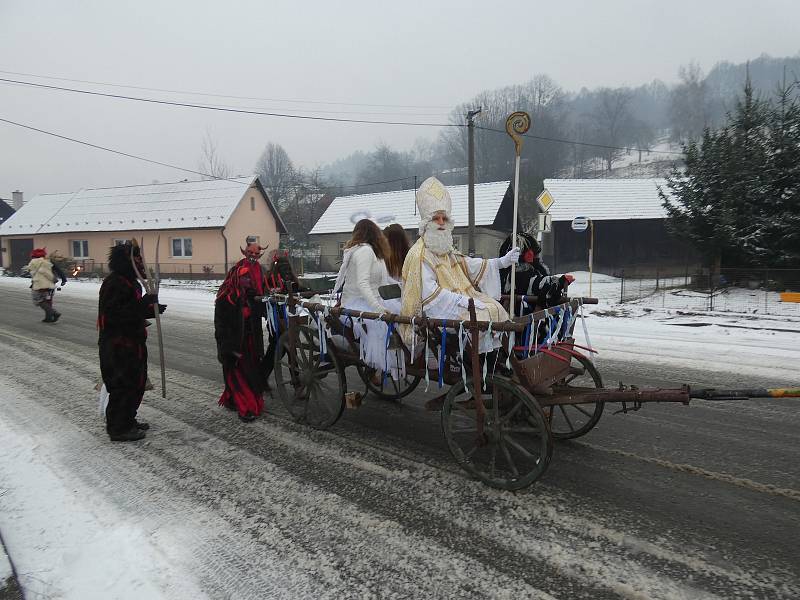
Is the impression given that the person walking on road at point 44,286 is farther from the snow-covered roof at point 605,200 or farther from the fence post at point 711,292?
the snow-covered roof at point 605,200

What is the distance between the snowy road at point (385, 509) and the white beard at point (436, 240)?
1688 mm

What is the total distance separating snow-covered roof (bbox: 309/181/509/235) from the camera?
32125mm

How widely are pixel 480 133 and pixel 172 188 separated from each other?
40.3 metres

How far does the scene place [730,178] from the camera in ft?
51.4

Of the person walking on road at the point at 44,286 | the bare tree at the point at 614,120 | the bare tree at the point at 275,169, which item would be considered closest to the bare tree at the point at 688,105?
the bare tree at the point at 614,120

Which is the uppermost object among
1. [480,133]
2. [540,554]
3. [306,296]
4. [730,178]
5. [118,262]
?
[480,133]

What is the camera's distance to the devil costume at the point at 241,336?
5.55 m

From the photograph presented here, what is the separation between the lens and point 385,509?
3.59 meters

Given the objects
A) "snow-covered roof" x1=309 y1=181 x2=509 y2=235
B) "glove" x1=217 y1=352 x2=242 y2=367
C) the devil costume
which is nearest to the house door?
"snow-covered roof" x1=309 y1=181 x2=509 y2=235

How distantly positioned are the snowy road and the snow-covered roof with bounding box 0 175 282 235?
28.7 m

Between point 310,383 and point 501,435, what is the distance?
85.1 inches

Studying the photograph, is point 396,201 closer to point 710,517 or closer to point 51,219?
point 51,219

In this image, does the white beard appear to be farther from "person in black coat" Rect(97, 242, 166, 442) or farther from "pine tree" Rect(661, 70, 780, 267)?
"pine tree" Rect(661, 70, 780, 267)

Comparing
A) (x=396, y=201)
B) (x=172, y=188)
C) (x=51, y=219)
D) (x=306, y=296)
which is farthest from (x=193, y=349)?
(x=51, y=219)
